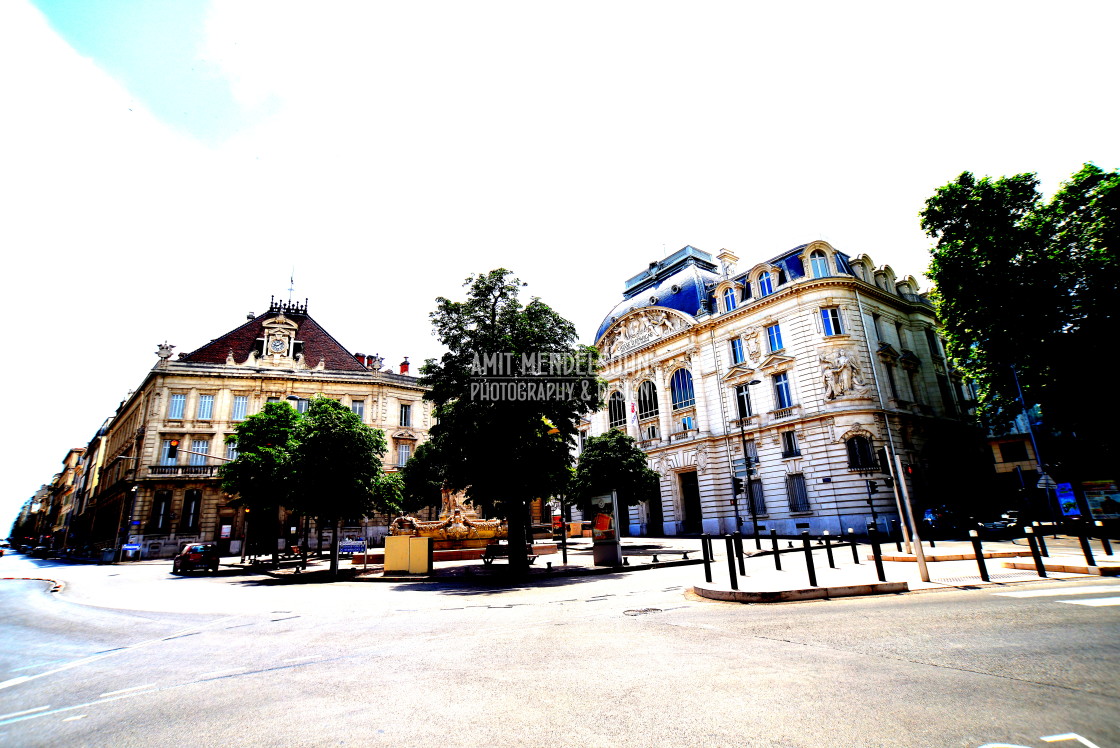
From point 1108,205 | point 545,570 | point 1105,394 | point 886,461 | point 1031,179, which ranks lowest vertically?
point 545,570

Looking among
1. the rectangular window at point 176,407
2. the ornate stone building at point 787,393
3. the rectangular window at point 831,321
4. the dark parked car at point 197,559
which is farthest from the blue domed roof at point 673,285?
the rectangular window at point 176,407

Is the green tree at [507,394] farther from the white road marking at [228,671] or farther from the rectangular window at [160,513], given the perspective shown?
the rectangular window at [160,513]

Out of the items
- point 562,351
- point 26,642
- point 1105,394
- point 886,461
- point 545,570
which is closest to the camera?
point 26,642

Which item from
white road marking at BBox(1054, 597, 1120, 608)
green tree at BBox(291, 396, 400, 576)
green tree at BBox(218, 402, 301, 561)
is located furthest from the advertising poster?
green tree at BBox(218, 402, 301, 561)

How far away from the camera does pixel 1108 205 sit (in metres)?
23.8

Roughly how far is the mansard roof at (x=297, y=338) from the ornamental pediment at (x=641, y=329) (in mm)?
22988

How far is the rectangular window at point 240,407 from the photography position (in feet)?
142

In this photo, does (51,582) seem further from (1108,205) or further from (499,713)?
(1108,205)

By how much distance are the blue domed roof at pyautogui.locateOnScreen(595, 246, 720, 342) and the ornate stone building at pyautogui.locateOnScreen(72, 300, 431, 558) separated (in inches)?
870

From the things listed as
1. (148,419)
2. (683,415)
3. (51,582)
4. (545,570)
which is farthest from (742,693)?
(148,419)

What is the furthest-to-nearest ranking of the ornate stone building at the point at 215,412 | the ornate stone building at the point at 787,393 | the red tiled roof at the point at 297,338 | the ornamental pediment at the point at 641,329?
the red tiled roof at the point at 297,338 < the ornamental pediment at the point at 641,329 < the ornate stone building at the point at 215,412 < the ornate stone building at the point at 787,393

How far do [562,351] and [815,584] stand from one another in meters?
12.3

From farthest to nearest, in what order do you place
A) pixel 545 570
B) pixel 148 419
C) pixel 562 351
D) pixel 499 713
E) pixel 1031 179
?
pixel 148 419
pixel 1031 179
pixel 562 351
pixel 545 570
pixel 499 713

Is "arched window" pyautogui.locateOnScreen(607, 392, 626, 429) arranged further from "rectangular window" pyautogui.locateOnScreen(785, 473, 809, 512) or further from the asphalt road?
the asphalt road
